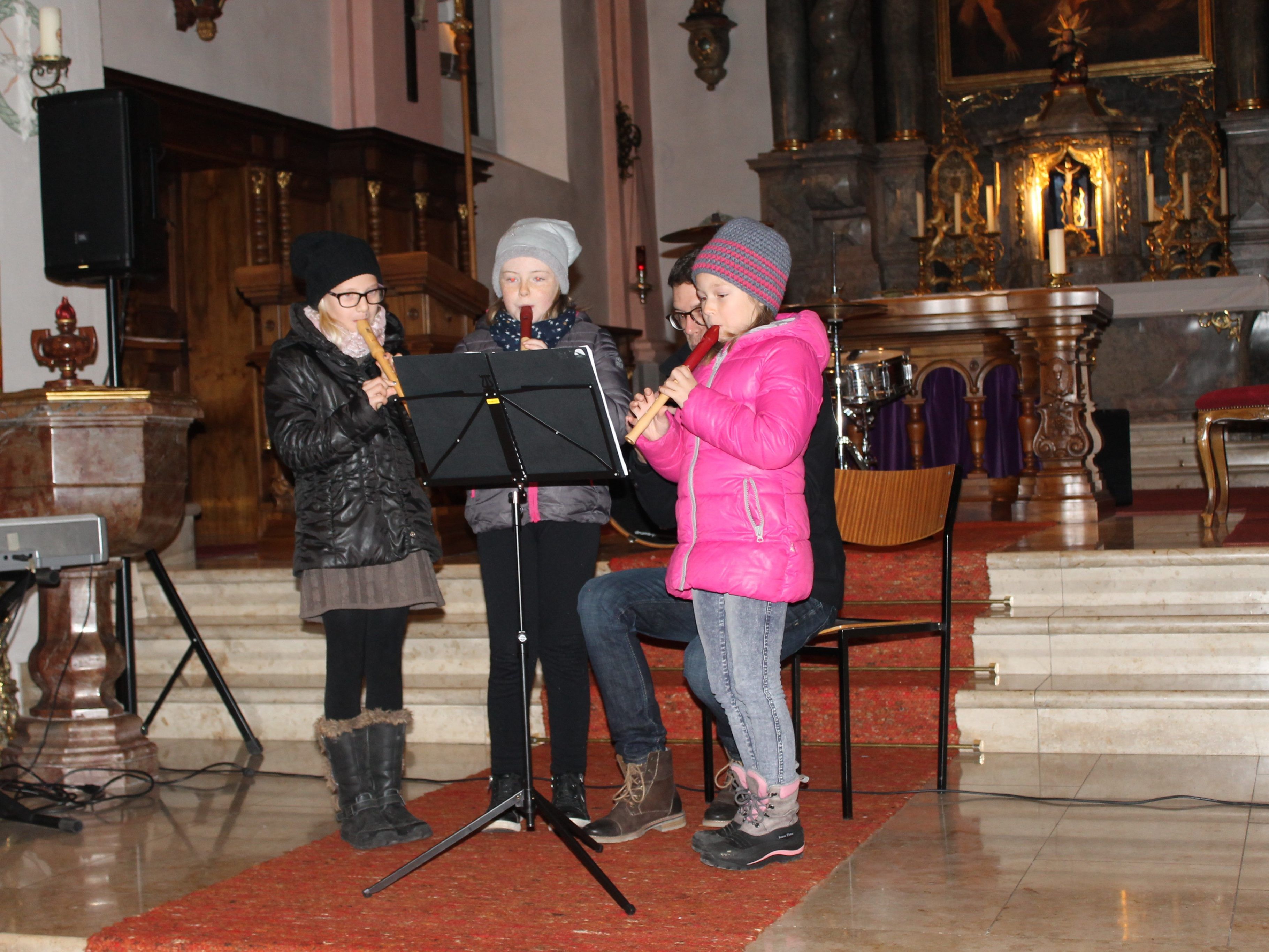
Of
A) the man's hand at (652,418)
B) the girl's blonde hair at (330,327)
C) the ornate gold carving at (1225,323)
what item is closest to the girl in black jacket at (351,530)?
the girl's blonde hair at (330,327)

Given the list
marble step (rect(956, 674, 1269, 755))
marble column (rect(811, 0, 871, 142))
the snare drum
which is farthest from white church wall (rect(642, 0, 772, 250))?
marble step (rect(956, 674, 1269, 755))

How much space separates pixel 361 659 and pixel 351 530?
31 centimetres

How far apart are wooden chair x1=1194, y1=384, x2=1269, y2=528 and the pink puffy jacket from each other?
375 cm

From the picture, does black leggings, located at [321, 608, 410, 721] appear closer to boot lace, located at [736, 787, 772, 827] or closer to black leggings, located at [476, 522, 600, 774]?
black leggings, located at [476, 522, 600, 774]

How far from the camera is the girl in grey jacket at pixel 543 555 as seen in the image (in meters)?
3.20

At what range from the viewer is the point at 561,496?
3.22m

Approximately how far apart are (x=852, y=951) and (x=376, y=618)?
1.37m

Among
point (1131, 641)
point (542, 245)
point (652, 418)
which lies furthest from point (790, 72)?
point (652, 418)

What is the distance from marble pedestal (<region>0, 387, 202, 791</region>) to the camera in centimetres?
403

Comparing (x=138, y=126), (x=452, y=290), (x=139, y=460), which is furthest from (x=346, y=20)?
(x=139, y=460)

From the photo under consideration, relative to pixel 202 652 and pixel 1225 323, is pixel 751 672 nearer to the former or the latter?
pixel 202 652

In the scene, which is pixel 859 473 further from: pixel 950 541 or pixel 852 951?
pixel 852 951

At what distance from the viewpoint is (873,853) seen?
303 centimetres

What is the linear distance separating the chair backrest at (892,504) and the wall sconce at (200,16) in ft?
15.3
